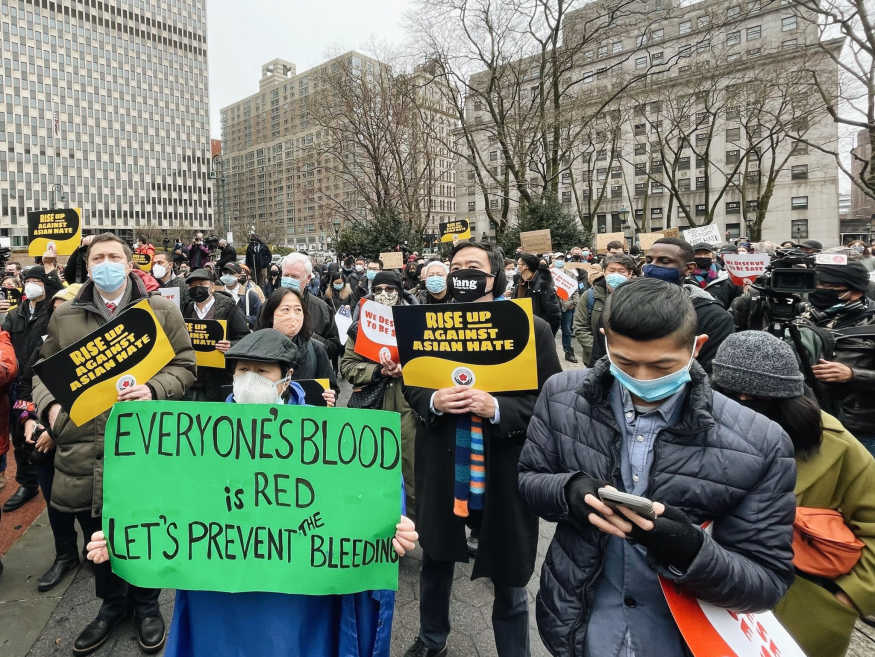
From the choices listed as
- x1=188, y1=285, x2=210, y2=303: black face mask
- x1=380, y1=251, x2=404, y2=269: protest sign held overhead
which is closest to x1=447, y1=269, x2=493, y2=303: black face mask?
x1=188, y1=285, x2=210, y2=303: black face mask

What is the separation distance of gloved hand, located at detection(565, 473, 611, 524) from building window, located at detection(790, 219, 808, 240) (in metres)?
58.6

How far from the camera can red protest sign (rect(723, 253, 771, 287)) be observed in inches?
291

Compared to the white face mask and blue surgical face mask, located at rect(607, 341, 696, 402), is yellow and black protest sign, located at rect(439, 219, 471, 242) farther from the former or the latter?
blue surgical face mask, located at rect(607, 341, 696, 402)

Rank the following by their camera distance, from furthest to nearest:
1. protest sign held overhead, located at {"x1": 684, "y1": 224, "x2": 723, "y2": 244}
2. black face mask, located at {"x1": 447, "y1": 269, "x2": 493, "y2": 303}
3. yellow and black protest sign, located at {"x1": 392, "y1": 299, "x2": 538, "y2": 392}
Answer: protest sign held overhead, located at {"x1": 684, "y1": 224, "x2": 723, "y2": 244} < black face mask, located at {"x1": 447, "y1": 269, "x2": 493, "y2": 303} < yellow and black protest sign, located at {"x1": 392, "y1": 299, "x2": 538, "y2": 392}

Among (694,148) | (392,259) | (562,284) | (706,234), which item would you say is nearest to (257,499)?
(562,284)

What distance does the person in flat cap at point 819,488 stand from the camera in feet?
6.04

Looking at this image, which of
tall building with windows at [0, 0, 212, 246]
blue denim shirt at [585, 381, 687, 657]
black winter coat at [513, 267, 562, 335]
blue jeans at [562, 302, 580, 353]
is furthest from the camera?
tall building with windows at [0, 0, 212, 246]

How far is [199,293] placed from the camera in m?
5.25

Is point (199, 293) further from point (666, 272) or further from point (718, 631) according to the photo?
point (718, 631)

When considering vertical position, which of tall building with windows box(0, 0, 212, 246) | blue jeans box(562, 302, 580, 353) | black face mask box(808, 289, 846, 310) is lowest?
blue jeans box(562, 302, 580, 353)

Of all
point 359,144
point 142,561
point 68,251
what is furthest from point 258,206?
point 142,561

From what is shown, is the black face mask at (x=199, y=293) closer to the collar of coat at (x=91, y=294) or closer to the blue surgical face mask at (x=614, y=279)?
the collar of coat at (x=91, y=294)

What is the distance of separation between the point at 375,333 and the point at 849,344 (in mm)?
3173

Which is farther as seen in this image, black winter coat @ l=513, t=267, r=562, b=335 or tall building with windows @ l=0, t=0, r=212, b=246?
tall building with windows @ l=0, t=0, r=212, b=246
